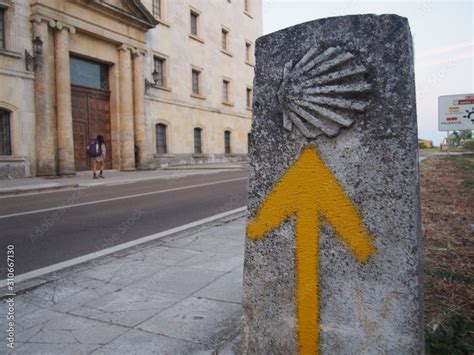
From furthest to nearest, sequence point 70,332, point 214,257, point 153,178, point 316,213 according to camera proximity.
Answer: point 153,178
point 214,257
point 70,332
point 316,213

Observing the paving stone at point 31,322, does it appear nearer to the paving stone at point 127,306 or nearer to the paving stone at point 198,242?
the paving stone at point 127,306

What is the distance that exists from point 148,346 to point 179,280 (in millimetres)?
1199

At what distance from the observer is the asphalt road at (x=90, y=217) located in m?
4.89

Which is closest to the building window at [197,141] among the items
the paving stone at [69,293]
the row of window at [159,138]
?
the row of window at [159,138]

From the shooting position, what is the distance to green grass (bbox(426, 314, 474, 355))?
1.94m

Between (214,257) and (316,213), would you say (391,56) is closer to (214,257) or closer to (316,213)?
(316,213)

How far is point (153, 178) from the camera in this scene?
15516 mm

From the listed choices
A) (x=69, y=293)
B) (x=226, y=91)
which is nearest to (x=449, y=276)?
(x=69, y=293)

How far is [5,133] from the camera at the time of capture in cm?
1530

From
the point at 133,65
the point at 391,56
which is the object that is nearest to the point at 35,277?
the point at 391,56

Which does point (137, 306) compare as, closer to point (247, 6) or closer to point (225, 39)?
point (225, 39)

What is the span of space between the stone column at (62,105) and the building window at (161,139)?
671 centimetres

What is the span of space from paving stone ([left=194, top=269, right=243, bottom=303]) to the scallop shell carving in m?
1.73

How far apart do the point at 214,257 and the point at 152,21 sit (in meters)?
20.2
